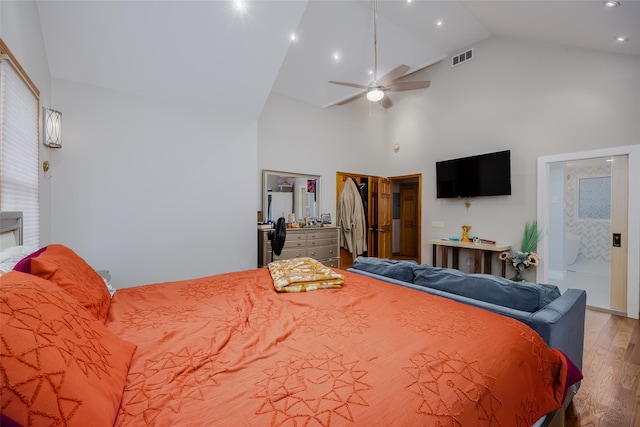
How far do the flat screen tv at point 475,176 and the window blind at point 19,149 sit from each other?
517 cm

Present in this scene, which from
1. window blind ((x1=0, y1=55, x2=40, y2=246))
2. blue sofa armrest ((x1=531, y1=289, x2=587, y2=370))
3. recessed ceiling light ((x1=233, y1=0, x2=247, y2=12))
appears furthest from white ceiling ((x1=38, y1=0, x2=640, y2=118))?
blue sofa armrest ((x1=531, y1=289, x2=587, y2=370))

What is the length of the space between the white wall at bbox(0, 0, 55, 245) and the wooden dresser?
89.3 inches

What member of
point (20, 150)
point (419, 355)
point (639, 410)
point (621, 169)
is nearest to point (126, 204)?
point (20, 150)

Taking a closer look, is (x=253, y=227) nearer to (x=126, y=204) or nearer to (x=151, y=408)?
(x=126, y=204)

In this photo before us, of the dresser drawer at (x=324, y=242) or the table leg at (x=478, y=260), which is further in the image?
the dresser drawer at (x=324, y=242)

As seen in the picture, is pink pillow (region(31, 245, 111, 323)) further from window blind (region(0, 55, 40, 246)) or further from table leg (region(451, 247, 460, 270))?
table leg (region(451, 247, 460, 270))

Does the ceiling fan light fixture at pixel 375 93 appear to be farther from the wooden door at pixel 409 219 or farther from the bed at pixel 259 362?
the wooden door at pixel 409 219

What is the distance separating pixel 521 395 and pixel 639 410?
1542 mm

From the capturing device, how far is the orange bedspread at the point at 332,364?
0.76 meters

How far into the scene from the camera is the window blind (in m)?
1.57

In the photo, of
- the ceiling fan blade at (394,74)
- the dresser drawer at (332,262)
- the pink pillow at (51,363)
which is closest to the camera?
the pink pillow at (51,363)

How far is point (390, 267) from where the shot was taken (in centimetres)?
221

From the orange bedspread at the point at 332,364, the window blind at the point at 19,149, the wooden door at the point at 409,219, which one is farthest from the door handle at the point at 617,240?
the window blind at the point at 19,149

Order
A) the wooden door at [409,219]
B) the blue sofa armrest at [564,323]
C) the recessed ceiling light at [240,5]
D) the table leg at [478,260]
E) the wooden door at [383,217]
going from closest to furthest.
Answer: the blue sofa armrest at [564,323] < the recessed ceiling light at [240,5] < the table leg at [478,260] < the wooden door at [383,217] < the wooden door at [409,219]
